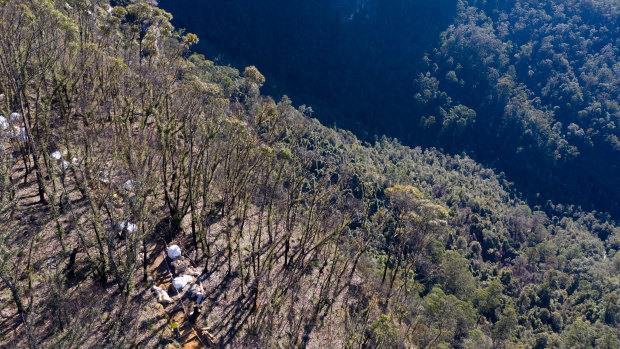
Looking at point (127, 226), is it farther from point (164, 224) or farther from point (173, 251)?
point (164, 224)

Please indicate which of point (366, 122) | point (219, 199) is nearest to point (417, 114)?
point (366, 122)

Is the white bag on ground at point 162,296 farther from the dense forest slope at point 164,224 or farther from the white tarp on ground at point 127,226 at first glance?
the white tarp on ground at point 127,226

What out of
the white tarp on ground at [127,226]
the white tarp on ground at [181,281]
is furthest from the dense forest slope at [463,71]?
the white tarp on ground at [127,226]

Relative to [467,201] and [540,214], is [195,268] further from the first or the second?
[540,214]

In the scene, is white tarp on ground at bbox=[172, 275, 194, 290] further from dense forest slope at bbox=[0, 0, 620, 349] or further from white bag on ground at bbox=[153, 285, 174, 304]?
white bag on ground at bbox=[153, 285, 174, 304]

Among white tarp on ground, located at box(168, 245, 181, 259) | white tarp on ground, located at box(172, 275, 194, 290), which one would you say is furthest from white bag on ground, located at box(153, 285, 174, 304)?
white tarp on ground, located at box(168, 245, 181, 259)

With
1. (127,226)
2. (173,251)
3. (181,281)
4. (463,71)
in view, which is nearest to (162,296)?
(181,281)
